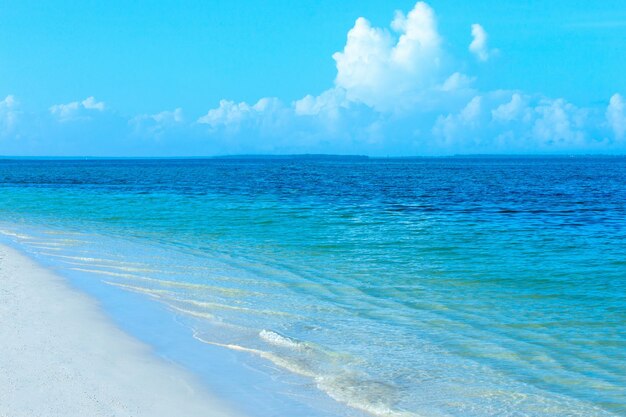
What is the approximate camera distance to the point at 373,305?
13.2m

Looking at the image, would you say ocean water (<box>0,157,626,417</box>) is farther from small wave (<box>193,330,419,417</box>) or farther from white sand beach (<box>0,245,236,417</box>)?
white sand beach (<box>0,245,236,417</box>)

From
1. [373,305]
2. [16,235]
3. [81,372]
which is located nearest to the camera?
[81,372]

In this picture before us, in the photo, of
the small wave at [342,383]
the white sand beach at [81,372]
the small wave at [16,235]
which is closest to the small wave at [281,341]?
the small wave at [342,383]

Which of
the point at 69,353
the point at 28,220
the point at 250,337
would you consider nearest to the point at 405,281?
the point at 250,337

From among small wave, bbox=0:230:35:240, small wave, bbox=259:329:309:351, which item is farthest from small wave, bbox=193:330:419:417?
small wave, bbox=0:230:35:240

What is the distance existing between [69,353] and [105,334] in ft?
4.21

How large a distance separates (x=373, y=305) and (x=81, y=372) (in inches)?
257

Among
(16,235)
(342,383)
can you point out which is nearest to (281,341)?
(342,383)

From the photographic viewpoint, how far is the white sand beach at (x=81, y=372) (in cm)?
712

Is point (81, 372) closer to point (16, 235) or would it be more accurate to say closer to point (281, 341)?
point (281, 341)

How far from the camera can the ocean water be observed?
830 centimetres

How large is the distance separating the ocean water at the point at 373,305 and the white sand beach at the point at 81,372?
475 millimetres

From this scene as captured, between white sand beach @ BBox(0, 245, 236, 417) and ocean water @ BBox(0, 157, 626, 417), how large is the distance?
475mm

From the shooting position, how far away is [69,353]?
896 centimetres
